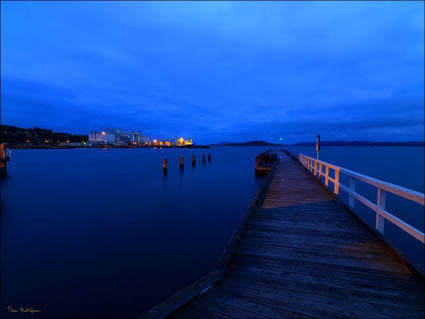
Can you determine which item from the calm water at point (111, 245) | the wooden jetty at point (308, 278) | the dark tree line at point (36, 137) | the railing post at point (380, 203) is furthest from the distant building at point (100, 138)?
the railing post at point (380, 203)

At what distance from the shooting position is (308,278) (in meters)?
2.89

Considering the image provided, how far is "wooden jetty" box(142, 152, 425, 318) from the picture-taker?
2.33 metres

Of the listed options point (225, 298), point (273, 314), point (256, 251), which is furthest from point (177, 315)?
point (256, 251)

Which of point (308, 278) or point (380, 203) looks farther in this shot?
point (380, 203)

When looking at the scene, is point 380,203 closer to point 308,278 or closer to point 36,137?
point 308,278

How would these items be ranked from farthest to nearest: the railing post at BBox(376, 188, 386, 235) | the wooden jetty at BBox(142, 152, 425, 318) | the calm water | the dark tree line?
the dark tree line, the calm water, the railing post at BBox(376, 188, 386, 235), the wooden jetty at BBox(142, 152, 425, 318)

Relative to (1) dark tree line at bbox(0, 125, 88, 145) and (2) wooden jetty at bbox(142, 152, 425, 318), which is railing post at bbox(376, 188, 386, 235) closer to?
(2) wooden jetty at bbox(142, 152, 425, 318)

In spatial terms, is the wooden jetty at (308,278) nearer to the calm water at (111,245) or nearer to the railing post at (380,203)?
the railing post at (380,203)

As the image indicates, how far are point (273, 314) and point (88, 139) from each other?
230 m

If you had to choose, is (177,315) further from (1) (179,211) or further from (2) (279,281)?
(1) (179,211)

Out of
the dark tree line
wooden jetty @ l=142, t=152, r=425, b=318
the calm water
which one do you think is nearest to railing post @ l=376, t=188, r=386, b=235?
wooden jetty @ l=142, t=152, r=425, b=318

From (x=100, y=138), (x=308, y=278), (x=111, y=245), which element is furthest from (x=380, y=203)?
(x=100, y=138)

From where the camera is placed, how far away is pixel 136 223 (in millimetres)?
9898

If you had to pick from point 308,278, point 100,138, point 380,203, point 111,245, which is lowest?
point 111,245
